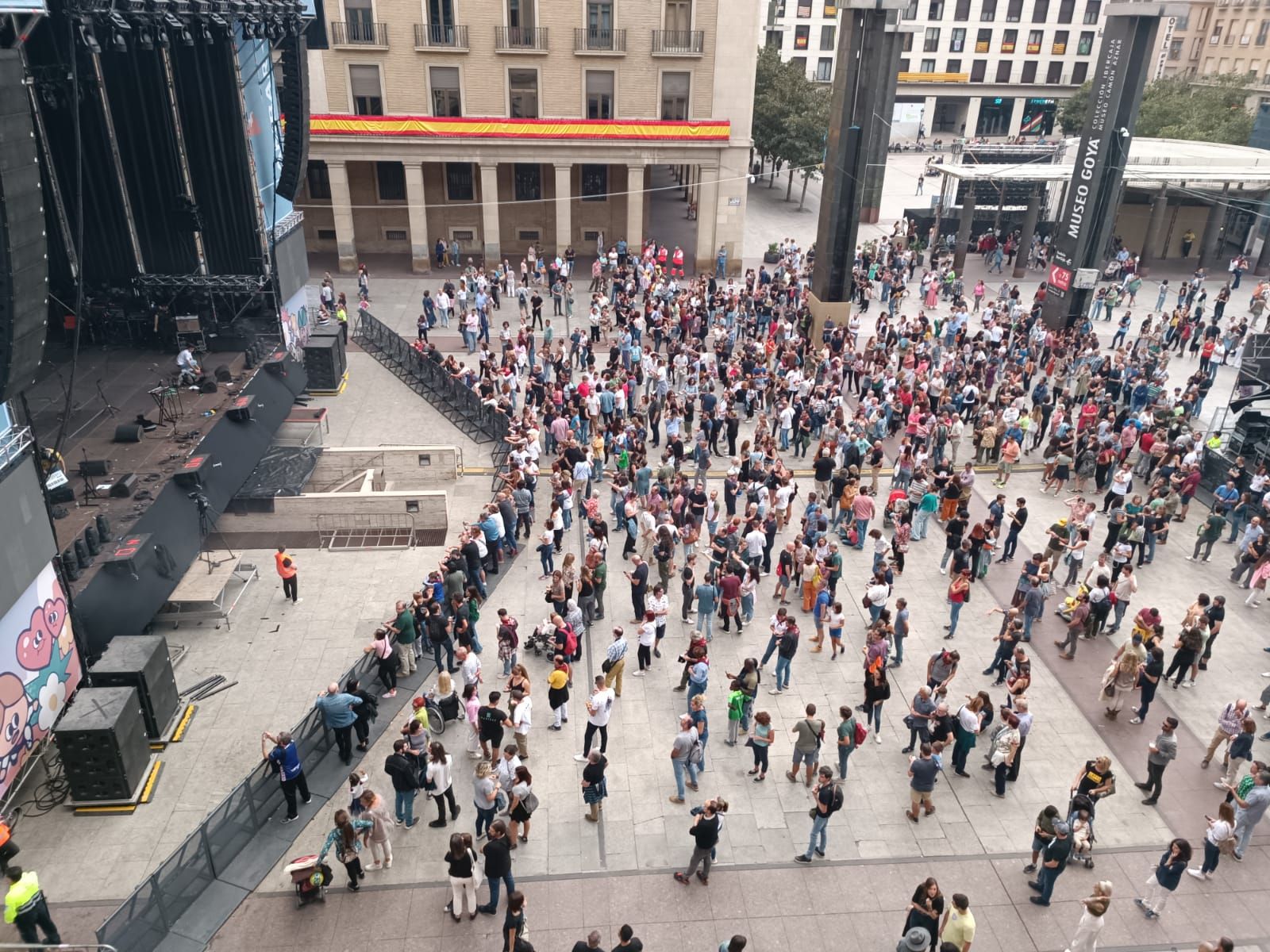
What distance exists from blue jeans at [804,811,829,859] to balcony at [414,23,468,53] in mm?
Result: 33011

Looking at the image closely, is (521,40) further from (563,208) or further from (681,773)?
(681,773)

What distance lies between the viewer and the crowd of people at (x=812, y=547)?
11.4 meters

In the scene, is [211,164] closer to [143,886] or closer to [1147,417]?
[143,886]

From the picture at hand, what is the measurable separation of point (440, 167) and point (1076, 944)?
37.4 metres

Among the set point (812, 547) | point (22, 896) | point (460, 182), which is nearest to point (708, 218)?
point (460, 182)

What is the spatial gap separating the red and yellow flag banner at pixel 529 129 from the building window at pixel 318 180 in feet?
12.7

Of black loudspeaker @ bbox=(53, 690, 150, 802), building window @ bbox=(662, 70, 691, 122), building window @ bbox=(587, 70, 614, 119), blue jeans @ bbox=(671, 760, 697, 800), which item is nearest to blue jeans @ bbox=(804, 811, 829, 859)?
blue jeans @ bbox=(671, 760, 697, 800)

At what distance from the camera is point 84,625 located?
13.7 metres

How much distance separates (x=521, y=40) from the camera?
35562 mm

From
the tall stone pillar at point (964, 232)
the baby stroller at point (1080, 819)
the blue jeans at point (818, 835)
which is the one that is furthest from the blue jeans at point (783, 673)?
the tall stone pillar at point (964, 232)

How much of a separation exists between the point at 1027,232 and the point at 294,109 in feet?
96.7

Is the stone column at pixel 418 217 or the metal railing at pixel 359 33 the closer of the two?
the metal railing at pixel 359 33

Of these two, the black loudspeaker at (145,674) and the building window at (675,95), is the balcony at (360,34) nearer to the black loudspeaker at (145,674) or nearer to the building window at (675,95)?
the building window at (675,95)

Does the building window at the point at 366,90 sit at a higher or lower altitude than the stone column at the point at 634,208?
higher
